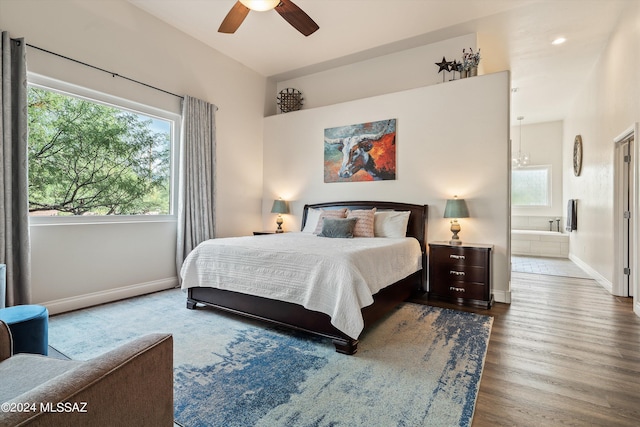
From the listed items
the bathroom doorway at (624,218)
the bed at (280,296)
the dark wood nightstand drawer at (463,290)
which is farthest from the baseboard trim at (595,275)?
the bed at (280,296)

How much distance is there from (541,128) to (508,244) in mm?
6392

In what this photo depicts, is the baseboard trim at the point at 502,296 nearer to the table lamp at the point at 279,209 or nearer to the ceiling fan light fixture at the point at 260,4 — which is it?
the table lamp at the point at 279,209

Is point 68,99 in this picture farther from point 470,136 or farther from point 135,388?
point 470,136

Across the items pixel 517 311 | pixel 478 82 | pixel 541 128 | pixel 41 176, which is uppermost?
pixel 541 128

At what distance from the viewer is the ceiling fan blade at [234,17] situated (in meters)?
2.97

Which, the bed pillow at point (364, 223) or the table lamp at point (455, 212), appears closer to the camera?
the table lamp at point (455, 212)

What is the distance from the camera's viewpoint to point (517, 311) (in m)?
3.46

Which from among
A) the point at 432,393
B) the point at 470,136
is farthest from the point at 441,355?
the point at 470,136

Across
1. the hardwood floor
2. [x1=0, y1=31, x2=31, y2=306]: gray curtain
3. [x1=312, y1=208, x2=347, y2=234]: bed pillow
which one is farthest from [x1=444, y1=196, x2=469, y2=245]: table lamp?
[x1=0, y1=31, x2=31, y2=306]: gray curtain

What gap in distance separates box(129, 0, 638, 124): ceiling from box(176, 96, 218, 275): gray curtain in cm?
107

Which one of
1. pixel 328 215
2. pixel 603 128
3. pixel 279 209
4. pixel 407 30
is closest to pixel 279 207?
pixel 279 209

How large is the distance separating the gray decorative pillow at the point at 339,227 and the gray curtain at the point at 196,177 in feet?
5.85

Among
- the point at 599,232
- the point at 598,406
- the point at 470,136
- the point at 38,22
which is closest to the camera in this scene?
the point at 598,406

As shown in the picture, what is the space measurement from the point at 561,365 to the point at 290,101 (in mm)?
5261
